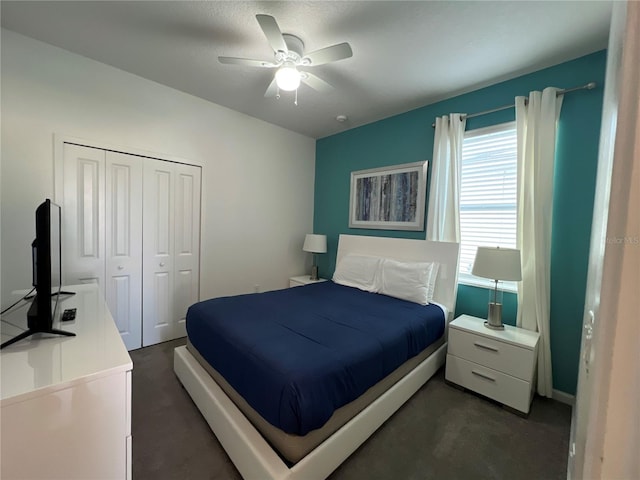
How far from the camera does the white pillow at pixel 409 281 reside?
258 cm

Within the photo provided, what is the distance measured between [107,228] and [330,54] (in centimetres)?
250

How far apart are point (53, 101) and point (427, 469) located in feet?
12.6

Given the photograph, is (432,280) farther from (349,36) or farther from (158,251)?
(158,251)

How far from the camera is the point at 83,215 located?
7.83ft

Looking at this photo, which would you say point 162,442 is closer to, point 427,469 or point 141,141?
point 427,469

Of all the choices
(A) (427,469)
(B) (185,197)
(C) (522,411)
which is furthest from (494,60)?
(B) (185,197)

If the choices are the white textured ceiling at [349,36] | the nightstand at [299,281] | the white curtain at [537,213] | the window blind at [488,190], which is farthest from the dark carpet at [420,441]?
the white textured ceiling at [349,36]

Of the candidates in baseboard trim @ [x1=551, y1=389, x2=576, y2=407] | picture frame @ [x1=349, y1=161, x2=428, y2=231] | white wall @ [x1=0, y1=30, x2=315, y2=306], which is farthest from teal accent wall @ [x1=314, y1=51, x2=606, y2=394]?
white wall @ [x1=0, y1=30, x2=315, y2=306]

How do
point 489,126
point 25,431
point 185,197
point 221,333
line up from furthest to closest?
point 185,197 < point 489,126 < point 221,333 < point 25,431

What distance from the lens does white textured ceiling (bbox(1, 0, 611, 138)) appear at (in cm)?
171

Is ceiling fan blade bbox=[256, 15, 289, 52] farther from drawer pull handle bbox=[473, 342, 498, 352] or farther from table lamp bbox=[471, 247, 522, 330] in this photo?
drawer pull handle bbox=[473, 342, 498, 352]

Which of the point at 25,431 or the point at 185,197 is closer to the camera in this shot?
the point at 25,431

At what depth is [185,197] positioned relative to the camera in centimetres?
301

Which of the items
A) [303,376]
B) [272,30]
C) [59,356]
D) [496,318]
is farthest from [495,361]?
[272,30]
